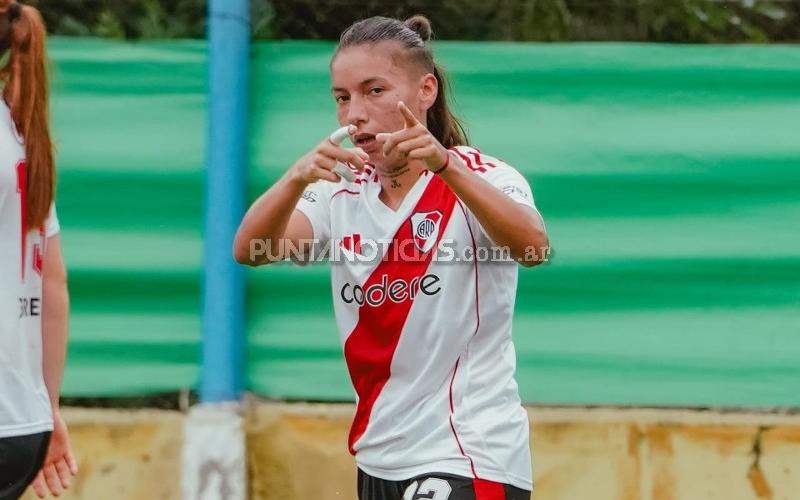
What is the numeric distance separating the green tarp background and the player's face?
1.30m

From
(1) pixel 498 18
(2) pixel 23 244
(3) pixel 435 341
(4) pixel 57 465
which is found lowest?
(4) pixel 57 465

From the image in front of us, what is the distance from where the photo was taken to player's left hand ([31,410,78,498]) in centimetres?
279

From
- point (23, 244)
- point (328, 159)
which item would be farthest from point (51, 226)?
point (328, 159)

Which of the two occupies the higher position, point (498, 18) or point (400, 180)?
point (498, 18)

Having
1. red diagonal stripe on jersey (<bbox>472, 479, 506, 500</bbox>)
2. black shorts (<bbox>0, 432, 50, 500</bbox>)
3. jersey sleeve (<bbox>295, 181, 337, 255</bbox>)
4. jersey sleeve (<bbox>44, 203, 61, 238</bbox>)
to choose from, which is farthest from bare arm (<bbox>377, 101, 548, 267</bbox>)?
black shorts (<bbox>0, 432, 50, 500</bbox>)

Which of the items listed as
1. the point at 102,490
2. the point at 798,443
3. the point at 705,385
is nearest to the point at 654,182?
the point at 705,385

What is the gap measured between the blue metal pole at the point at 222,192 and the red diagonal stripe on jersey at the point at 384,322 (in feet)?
4.38

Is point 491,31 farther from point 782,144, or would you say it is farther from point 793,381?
point 793,381

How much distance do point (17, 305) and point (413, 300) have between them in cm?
92

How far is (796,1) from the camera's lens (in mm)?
4531

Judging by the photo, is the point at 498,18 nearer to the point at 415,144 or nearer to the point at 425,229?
the point at 425,229

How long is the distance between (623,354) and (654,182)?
23.3 inches

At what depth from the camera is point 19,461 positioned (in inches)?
99.1

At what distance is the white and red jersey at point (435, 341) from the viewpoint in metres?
2.94
